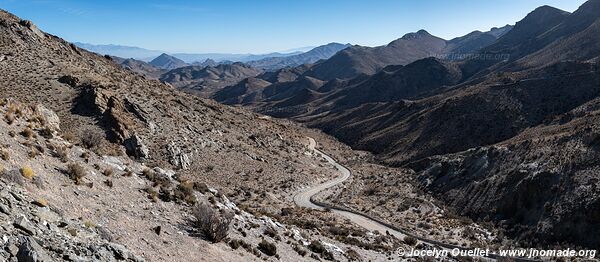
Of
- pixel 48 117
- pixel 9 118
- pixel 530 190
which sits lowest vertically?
pixel 530 190

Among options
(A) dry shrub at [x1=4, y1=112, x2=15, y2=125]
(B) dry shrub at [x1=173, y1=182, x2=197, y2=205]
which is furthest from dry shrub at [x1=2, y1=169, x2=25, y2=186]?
(B) dry shrub at [x1=173, y1=182, x2=197, y2=205]

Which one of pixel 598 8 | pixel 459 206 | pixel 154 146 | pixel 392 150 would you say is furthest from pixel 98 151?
pixel 598 8

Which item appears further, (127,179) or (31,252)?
(127,179)

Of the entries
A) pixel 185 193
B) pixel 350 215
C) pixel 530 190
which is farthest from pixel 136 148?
pixel 530 190

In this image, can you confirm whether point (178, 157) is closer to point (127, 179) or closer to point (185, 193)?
point (185, 193)

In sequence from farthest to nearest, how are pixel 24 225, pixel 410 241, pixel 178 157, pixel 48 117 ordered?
pixel 178 157
pixel 410 241
pixel 48 117
pixel 24 225

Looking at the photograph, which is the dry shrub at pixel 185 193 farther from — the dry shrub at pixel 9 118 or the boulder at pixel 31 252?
the boulder at pixel 31 252

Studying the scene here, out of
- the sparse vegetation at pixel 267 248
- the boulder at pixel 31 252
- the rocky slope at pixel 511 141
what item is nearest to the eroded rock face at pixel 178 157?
the rocky slope at pixel 511 141

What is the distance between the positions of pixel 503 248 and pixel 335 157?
46055mm

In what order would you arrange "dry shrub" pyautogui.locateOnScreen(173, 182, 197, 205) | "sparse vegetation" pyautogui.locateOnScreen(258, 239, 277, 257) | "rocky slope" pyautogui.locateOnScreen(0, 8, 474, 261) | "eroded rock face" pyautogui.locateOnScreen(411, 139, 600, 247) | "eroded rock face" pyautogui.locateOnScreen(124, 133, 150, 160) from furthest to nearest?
"eroded rock face" pyautogui.locateOnScreen(124, 133, 150, 160) < "eroded rock face" pyautogui.locateOnScreen(411, 139, 600, 247) < "dry shrub" pyautogui.locateOnScreen(173, 182, 197, 205) < "sparse vegetation" pyautogui.locateOnScreen(258, 239, 277, 257) < "rocky slope" pyautogui.locateOnScreen(0, 8, 474, 261)

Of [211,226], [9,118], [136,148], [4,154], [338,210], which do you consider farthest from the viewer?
[338,210]

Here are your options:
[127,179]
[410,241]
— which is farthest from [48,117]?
[410,241]

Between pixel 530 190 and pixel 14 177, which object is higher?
pixel 14 177

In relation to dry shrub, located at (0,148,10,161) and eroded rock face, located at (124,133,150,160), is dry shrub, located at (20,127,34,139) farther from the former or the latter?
eroded rock face, located at (124,133,150,160)
